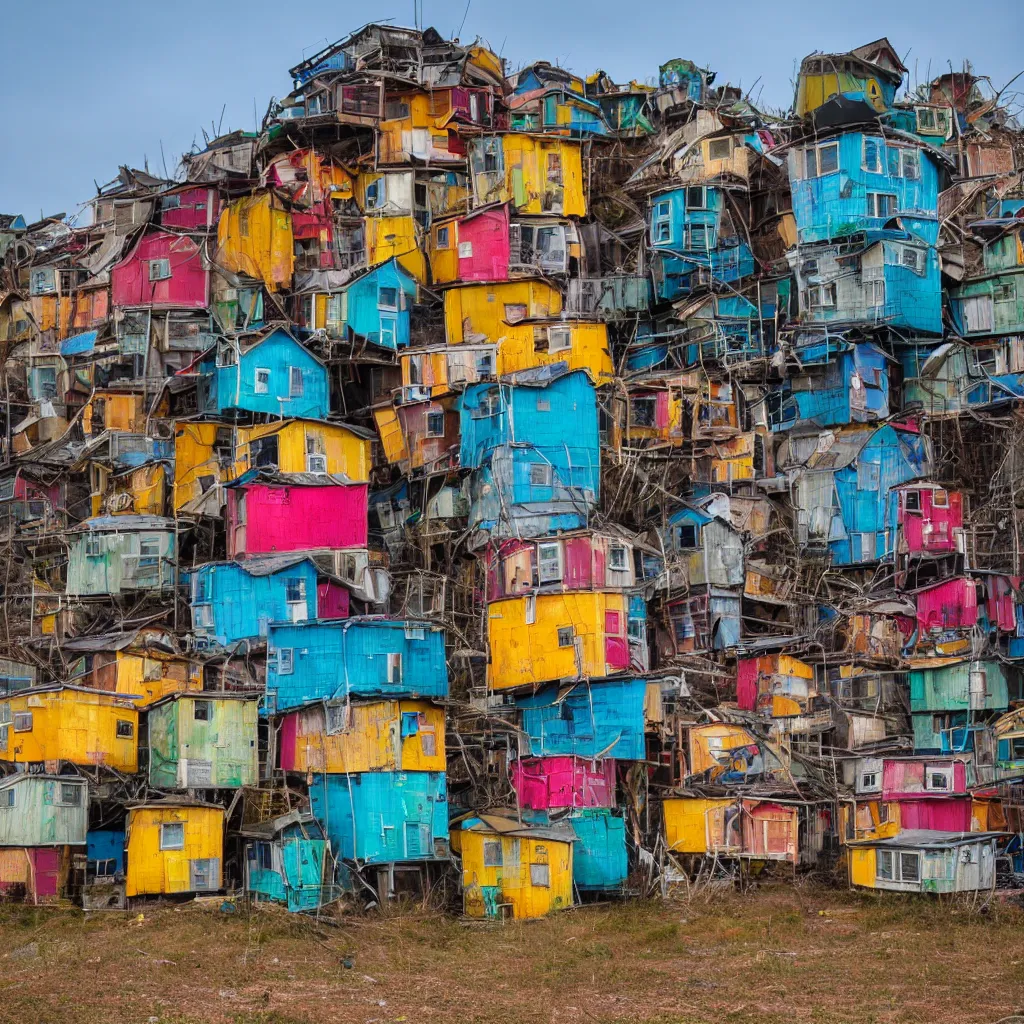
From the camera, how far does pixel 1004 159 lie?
73.1 metres

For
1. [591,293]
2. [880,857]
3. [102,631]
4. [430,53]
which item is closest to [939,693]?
[880,857]

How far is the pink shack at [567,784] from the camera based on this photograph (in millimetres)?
46156

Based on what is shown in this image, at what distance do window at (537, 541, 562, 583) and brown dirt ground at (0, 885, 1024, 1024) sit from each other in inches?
397

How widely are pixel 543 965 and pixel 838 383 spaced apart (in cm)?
2832

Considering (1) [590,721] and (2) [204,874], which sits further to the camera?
(1) [590,721]

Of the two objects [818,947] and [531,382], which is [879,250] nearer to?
[531,382]

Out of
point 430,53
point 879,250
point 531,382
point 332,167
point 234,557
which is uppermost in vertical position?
point 430,53

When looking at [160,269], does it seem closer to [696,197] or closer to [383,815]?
[696,197]

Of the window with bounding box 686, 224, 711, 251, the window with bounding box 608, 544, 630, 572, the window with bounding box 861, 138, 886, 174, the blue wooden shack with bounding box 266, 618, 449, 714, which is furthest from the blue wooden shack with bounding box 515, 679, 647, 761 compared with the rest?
the window with bounding box 861, 138, 886, 174

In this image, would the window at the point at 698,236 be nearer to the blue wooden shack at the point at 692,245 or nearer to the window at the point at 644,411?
the blue wooden shack at the point at 692,245

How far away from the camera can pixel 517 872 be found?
43188mm

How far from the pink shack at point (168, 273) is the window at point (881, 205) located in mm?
23556

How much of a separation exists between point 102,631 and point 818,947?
2622cm

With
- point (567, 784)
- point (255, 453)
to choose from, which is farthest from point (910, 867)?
point (255, 453)
